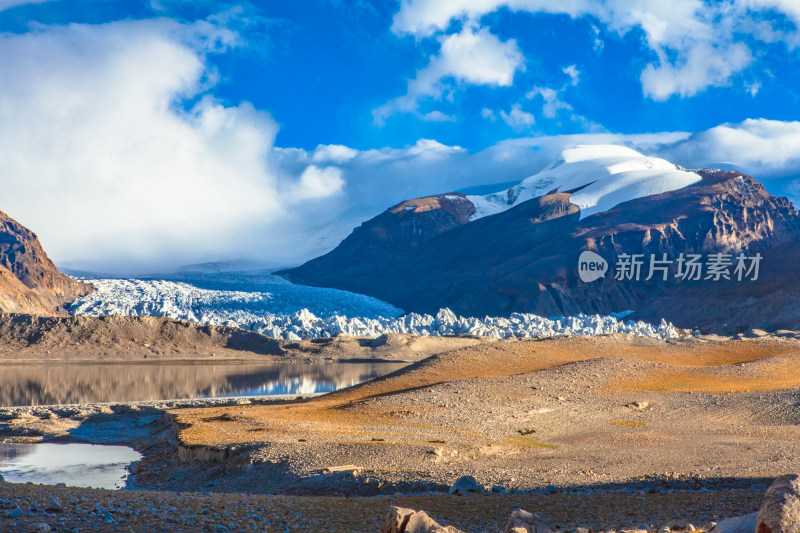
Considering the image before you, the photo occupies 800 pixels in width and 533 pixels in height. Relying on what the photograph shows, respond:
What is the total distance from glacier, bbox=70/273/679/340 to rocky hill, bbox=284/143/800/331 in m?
19.5

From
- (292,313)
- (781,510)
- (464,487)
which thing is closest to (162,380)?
(464,487)

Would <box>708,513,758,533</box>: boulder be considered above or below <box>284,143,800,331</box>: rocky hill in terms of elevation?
below

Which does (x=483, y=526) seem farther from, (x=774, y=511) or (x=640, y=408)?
(x=640, y=408)

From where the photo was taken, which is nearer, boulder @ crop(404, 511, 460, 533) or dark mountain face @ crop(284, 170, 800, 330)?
boulder @ crop(404, 511, 460, 533)

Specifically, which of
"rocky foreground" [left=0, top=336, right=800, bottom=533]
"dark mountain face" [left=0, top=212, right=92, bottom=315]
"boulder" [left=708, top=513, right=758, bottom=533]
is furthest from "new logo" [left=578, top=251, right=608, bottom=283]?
"boulder" [left=708, top=513, right=758, bottom=533]

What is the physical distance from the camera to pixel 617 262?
13838 centimetres

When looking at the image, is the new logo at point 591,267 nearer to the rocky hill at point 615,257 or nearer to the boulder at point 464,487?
the rocky hill at point 615,257

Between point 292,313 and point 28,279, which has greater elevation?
point 28,279

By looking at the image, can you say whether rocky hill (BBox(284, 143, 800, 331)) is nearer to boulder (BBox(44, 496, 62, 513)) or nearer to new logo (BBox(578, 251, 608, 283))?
new logo (BBox(578, 251, 608, 283))

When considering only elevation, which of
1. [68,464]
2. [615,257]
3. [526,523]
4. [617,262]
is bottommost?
[68,464]

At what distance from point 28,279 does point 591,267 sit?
3709 inches

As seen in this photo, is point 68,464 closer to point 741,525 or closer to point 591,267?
point 741,525

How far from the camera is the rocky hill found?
114062 mm

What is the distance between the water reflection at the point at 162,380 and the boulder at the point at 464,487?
3093cm
